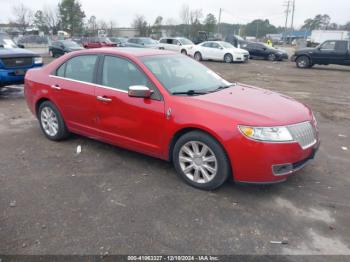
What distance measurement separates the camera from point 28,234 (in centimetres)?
315

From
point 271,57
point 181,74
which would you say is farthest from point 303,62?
point 181,74

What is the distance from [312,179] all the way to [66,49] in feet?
84.1

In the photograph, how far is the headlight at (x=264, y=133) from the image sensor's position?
3541 millimetres

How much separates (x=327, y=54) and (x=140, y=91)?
18291mm

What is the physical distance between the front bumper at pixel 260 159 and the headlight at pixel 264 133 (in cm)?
5

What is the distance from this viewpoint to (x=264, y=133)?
11.7ft

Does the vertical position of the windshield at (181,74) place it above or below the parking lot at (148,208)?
above

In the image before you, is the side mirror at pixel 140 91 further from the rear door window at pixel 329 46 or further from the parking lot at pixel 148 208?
the rear door window at pixel 329 46

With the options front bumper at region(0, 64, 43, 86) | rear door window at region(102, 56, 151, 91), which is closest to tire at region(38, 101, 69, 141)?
rear door window at region(102, 56, 151, 91)

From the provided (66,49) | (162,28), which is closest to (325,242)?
(66,49)

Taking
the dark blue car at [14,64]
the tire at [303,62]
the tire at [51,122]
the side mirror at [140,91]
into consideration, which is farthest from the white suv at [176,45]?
the side mirror at [140,91]

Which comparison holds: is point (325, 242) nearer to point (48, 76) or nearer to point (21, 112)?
point (48, 76)

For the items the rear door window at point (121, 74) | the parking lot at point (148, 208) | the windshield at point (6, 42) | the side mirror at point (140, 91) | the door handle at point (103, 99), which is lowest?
the parking lot at point (148, 208)

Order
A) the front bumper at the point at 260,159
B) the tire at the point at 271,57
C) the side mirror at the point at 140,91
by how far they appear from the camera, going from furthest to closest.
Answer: the tire at the point at 271,57 → the side mirror at the point at 140,91 → the front bumper at the point at 260,159
